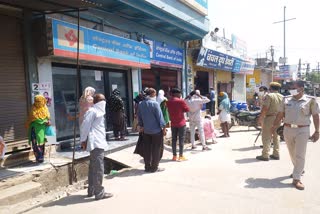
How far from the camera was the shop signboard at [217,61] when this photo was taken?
15495 mm

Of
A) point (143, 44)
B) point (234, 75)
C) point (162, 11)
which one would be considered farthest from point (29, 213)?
point (234, 75)

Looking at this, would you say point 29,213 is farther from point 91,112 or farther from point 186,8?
point 186,8

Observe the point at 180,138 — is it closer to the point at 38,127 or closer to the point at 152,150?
the point at 152,150

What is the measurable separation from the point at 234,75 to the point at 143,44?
12663mm

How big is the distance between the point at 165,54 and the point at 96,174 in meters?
8.57

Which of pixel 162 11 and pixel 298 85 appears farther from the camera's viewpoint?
pixel 162 11

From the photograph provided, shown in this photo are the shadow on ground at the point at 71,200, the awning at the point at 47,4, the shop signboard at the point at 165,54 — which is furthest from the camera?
the shop signboard at the point at 165,54

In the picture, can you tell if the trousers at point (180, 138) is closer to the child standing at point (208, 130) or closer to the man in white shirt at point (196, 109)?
the man in white shirt at point (196, 109)

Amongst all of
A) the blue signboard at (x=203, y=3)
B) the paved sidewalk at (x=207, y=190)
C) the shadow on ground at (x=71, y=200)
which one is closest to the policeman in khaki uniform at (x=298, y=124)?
the paved sidewalk at (x=207, y=190)

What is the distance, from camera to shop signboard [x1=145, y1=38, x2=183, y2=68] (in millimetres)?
11875

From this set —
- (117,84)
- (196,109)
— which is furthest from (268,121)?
(117,84)

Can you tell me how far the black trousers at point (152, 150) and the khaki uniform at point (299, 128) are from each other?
2.54m

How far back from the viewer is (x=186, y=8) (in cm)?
1348

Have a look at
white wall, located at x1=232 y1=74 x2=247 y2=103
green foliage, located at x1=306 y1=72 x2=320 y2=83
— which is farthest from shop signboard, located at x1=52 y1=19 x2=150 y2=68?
green foliage, located at x1=306 y1=72 x2=320 y2=83
